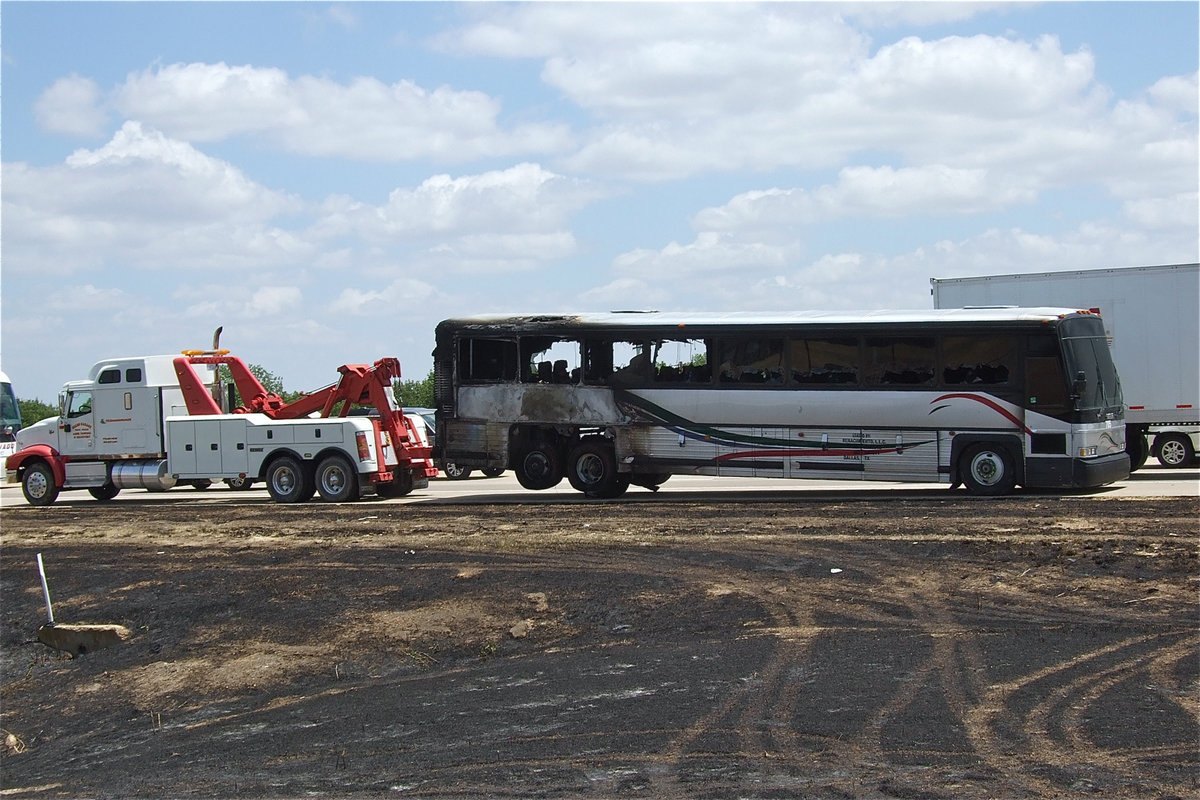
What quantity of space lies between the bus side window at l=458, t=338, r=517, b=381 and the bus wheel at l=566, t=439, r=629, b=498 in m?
1.89

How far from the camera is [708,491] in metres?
25.6

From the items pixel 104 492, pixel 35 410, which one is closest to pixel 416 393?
pixel 35 410

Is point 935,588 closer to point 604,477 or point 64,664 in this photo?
point 64,664

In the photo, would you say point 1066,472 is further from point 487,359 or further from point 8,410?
point 8,410

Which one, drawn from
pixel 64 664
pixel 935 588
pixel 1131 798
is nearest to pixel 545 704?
pixel 1131 798

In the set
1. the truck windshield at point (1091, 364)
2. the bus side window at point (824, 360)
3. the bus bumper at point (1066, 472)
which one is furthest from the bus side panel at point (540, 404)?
the truck windshield at point (1091, 364)

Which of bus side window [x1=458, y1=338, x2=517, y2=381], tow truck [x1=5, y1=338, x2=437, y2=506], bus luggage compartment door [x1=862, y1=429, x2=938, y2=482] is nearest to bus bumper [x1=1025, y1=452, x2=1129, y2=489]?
bus luggage compartment door [x1=862, y1=429, x2=938, y2=482]

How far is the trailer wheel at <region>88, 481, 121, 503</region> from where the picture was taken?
27.6 meters

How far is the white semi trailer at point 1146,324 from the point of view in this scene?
24.6 metres

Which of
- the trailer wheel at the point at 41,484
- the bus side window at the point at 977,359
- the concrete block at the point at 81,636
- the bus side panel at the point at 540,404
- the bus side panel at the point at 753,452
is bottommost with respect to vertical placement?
the concrete block at the point at 81,636

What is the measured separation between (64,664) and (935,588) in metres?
8.75

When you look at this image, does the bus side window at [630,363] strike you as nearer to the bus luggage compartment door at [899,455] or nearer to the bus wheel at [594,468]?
the bus wheel at [594,468]

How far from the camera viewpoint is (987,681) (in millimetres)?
9438

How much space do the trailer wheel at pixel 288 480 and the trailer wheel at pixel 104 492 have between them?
4.71 m
